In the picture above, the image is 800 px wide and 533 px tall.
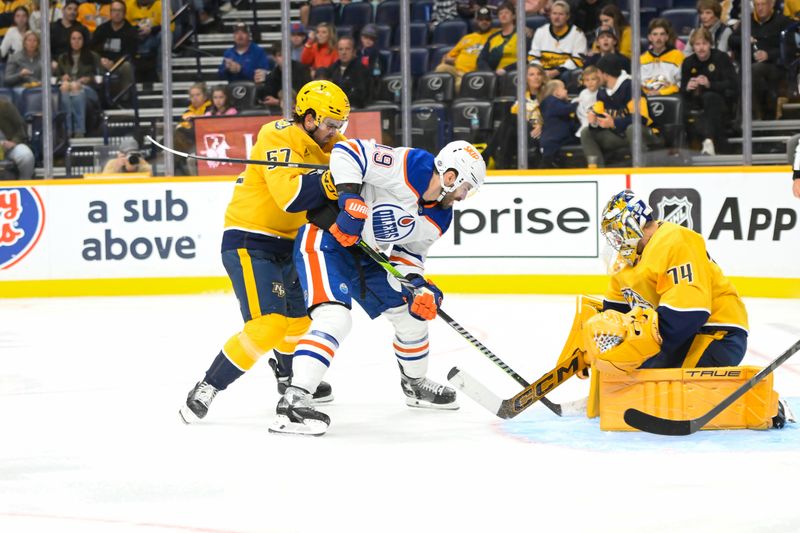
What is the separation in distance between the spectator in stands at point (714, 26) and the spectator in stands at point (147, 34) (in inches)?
141

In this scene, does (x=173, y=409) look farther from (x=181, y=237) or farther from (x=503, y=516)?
(x=181, y=237)

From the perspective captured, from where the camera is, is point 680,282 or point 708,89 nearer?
point 680,282

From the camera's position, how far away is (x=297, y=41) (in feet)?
28.1

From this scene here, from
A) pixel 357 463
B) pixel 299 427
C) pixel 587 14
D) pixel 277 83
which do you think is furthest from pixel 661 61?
pixel 357 463

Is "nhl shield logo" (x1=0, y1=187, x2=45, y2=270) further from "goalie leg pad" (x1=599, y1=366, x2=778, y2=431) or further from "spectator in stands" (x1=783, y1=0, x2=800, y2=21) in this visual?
"goalie leg pad" (x1=599, y1=366, x2=778, y2=431)

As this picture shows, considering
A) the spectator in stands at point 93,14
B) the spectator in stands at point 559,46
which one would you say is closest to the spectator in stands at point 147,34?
the spectator in stands at point 93,14

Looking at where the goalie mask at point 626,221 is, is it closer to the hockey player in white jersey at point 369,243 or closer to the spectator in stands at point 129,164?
the hockey player in white jersey at point 369,243

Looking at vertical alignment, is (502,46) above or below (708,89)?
above

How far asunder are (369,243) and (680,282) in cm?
104

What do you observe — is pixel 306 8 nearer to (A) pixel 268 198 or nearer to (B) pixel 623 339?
(A) pixel 268 198

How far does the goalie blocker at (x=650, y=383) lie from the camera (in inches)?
146

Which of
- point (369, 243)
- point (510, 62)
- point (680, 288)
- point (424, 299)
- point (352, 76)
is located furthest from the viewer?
point (352, 76)

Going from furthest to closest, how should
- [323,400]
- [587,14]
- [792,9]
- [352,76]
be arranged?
[352,76] → [587,14] → [792,9] → [323,400]

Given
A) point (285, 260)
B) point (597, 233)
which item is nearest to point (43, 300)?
point (597, 233)
